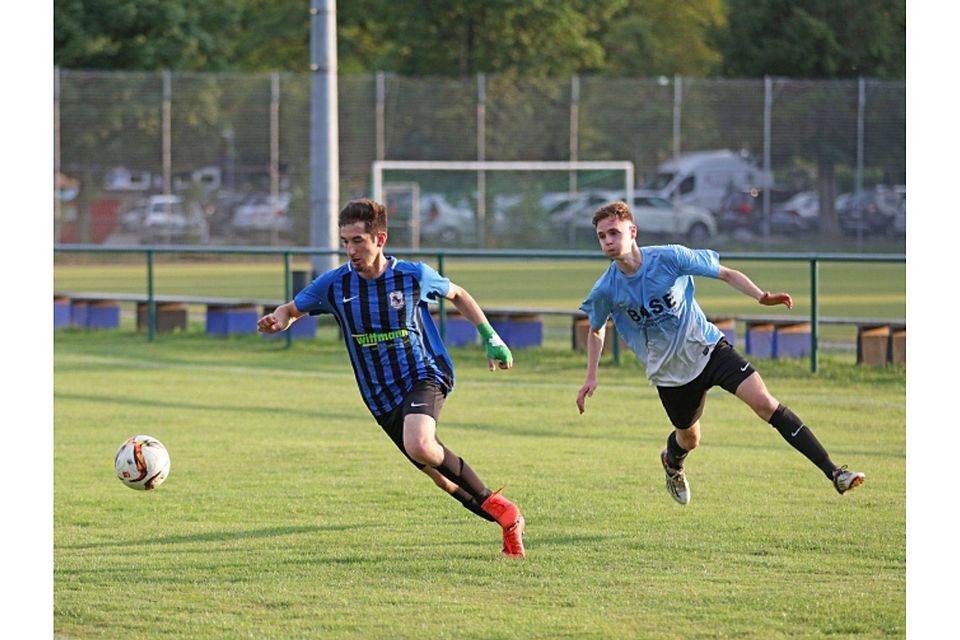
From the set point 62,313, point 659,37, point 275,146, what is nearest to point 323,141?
point 62,313

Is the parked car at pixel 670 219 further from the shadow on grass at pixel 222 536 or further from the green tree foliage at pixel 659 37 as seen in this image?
the shadow on grass at pixel 222 536

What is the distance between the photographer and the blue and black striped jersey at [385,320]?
6961mm

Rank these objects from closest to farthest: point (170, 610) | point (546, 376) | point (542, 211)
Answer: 1. point (170, 610)
2. point (546, 376)
3. point (542, 211)

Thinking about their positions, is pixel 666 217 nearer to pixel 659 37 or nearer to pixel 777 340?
pixel 777 340

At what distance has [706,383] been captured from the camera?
25.1 ft

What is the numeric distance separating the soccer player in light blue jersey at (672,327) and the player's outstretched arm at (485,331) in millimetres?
683

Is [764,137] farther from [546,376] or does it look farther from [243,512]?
[243,512]

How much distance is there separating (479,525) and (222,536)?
4.19 feet

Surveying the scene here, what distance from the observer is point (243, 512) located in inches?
315

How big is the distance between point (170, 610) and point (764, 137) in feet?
94.4

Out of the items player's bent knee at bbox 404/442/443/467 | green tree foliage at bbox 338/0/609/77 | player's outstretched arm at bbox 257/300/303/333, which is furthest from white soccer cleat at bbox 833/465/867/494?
green tree foliage at bbox 338/0/609/77

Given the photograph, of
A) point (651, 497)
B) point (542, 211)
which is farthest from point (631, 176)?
point (651, 497)

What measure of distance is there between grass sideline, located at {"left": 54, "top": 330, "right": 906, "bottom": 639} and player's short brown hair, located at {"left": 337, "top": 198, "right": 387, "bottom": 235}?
1505 millimetres

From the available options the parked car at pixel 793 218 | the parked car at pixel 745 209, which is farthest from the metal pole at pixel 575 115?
the parked car at pixel 793 218
